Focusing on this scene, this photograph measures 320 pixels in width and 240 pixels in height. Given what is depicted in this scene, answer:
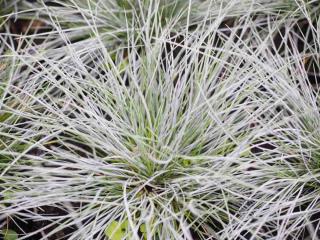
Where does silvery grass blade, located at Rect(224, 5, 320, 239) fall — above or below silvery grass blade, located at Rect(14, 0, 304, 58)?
below

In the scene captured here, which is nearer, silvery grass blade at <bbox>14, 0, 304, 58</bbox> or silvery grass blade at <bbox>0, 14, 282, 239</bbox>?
silvery grass blade at <bbox>0, 14, 282, 239</bbox>

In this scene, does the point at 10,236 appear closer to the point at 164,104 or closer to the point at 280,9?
the point at 164,104

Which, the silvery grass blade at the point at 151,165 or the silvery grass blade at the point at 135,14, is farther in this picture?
the silvery grass blade at the point at 135,14

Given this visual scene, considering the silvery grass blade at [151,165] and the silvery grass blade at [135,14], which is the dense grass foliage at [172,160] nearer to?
the silvery grass blade at [151,165]

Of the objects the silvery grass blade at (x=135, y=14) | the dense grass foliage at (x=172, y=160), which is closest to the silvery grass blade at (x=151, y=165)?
the dense grass foliage at (x=172, y=160)

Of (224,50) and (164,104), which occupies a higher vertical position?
(224,50)

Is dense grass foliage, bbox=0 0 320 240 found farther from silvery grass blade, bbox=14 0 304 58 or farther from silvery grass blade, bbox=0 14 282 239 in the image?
silvery grass blade, bbox=14 0 304 58

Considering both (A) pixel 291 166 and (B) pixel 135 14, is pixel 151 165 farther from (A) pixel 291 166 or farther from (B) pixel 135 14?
(B) pixel 135 14

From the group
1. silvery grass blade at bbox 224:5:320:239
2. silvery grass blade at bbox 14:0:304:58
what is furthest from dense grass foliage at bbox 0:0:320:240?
silvery grass blade at bbox 14:0:304:58

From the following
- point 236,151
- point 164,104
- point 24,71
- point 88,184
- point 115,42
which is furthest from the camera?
point 115,42

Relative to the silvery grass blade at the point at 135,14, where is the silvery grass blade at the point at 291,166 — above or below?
below

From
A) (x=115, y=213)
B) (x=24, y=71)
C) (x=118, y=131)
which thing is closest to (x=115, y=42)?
(x=24, y=71)
